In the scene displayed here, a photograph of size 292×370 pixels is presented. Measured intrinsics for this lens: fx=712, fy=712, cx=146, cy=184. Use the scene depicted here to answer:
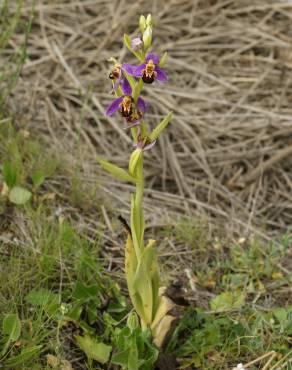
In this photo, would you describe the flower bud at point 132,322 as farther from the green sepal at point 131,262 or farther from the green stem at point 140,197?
the green stem at point 140,197

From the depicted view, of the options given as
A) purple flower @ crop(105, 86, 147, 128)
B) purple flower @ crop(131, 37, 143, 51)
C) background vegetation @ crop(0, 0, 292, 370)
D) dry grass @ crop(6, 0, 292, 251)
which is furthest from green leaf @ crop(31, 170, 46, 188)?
purple flower @ crop(131, 37, 143, 51)

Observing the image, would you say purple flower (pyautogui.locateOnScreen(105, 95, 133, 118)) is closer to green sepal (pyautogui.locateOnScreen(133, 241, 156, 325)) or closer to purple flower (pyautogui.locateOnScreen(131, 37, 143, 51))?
purple flower (pyautogui.locateOnScreen(131, 37, 143, 51))

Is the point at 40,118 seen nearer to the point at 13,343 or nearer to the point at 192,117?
the point at 192,117

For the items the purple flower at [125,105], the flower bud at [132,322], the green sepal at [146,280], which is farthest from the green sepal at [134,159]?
the flower bud at [132,322]

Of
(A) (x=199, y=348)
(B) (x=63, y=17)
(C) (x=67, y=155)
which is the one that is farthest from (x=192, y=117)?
(A) (x=199, y=348)

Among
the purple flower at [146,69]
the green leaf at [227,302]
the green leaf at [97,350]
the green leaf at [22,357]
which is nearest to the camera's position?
the purple flower at [146,69]

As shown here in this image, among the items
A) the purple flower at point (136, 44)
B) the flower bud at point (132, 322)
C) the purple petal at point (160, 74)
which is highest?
the purple flower at point (136, 44)
